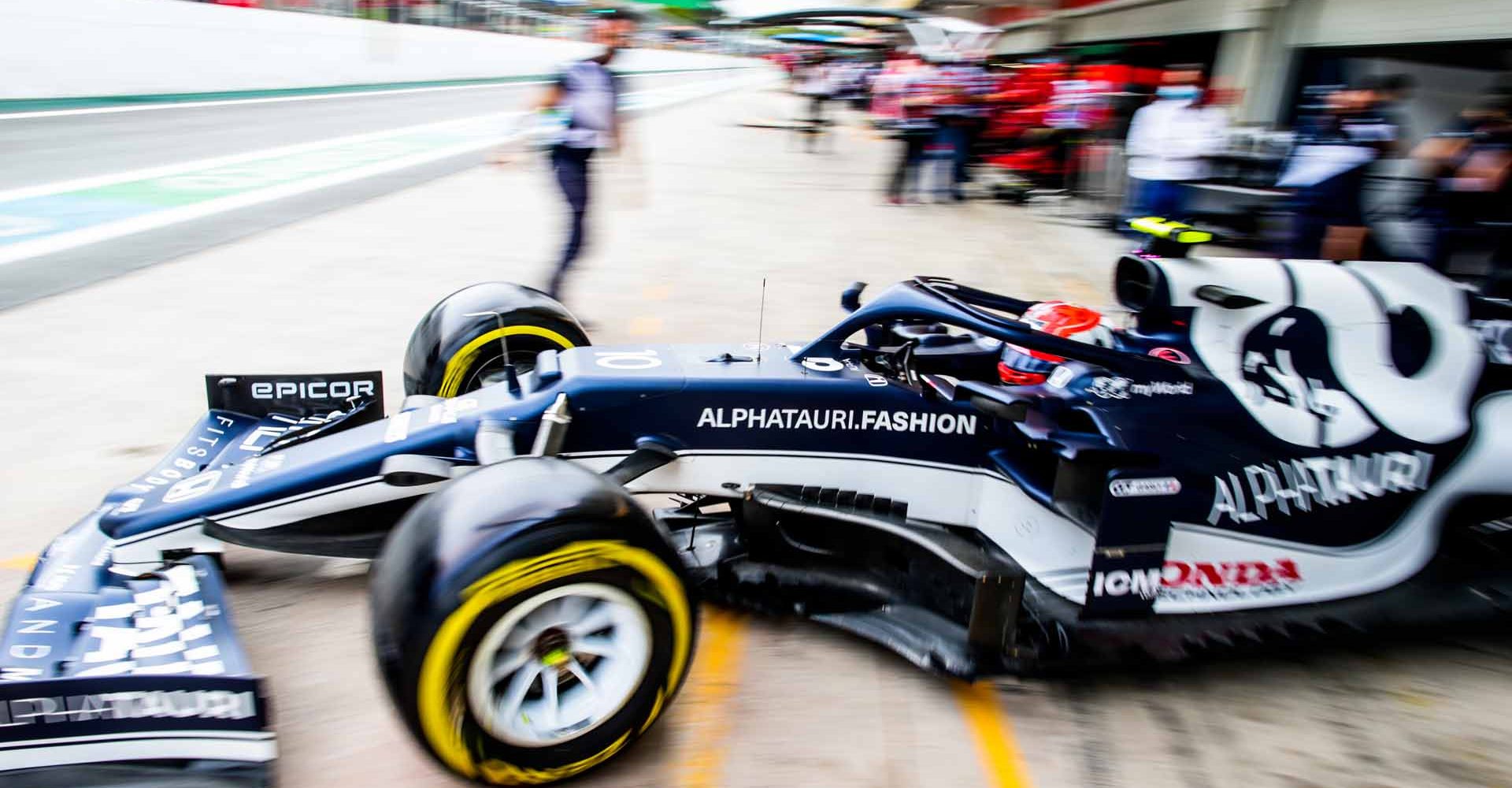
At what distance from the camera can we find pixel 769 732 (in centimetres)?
277

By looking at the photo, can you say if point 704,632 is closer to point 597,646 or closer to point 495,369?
point 597,646

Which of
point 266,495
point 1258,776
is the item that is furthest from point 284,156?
point 1258,776

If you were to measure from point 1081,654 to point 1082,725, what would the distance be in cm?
20

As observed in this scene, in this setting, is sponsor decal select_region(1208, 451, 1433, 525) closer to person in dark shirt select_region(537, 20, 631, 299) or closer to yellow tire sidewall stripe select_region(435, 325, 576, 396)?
yellow tire sidewall stripe select_region(435, 325, 576, 396)

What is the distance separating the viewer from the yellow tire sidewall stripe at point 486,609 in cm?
216

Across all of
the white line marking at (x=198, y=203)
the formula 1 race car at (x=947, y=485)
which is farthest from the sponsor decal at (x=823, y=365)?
the white line marking at (x=198, y=203)

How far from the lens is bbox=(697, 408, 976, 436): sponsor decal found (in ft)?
10.4

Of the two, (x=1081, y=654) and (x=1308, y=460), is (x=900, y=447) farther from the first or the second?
(x=1308, y=460)

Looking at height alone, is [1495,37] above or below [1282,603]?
above

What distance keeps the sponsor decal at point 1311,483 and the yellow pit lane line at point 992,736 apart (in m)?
0.92

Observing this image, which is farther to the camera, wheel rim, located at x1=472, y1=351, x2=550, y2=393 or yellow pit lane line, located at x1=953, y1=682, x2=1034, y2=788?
wheel rim, located at x1=472, y1=351, x2=550, y2=393

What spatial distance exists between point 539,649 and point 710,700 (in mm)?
711

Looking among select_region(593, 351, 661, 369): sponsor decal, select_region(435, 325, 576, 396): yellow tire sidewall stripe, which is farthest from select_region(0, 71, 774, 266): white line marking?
select_region(593, 351, 661, 369): sponsor decal

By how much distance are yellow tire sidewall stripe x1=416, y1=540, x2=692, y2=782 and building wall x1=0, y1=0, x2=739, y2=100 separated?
41.2ft
